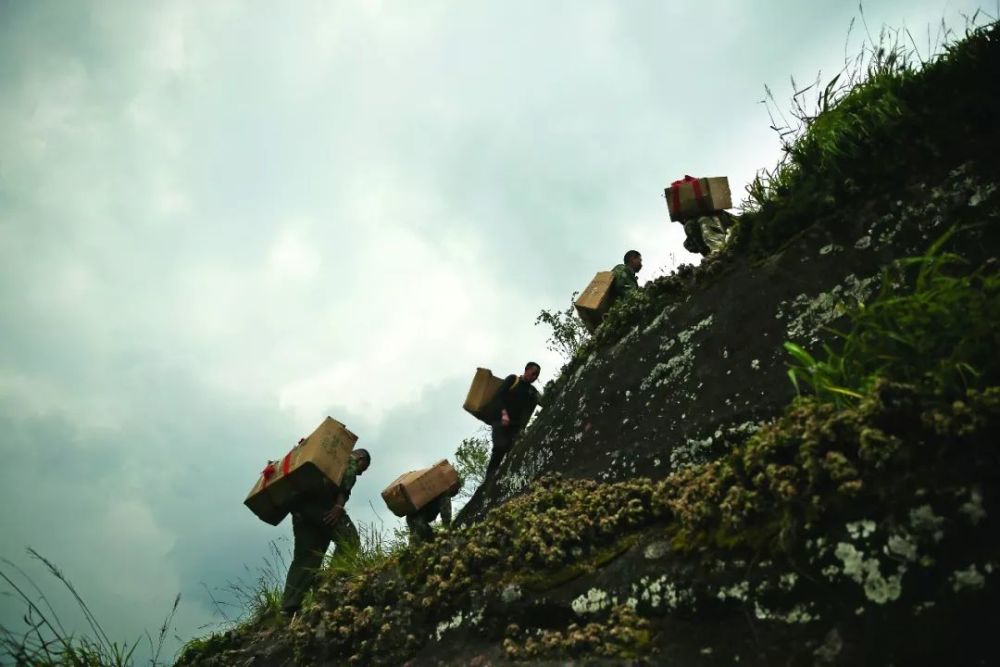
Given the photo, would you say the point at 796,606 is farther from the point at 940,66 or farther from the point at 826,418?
the point at 940,66

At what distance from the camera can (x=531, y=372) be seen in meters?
9.08

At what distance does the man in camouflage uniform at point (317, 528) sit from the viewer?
6734mm

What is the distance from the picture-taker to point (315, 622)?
14.9 feet

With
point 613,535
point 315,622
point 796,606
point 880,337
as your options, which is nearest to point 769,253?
point 880,337

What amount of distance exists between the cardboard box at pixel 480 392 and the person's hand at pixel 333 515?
265 centimetres

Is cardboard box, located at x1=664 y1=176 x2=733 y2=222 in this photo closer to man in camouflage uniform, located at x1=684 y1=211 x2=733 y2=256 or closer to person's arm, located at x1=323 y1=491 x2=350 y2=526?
man in camouflage uniform, located at x1=684 y1=211 x2=733 y2=256

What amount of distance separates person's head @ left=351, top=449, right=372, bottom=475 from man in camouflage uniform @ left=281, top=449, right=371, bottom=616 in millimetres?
449

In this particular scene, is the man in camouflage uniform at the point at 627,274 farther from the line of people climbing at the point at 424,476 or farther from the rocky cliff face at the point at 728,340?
the rocky cliff face at the point at 728,340

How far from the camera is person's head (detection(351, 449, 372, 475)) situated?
7.95 m

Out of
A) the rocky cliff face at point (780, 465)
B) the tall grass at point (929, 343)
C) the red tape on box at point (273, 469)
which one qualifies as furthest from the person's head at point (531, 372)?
the tall grass at point (929, 343)

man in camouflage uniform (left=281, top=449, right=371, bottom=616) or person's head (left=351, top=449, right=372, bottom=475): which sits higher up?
person's head (left=351, top=449, right=372, bottom=475)

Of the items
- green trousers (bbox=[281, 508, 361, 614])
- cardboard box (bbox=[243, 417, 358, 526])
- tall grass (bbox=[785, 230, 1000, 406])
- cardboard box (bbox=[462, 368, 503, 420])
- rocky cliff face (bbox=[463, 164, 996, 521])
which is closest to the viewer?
tall grass (bbox=[785, 230, 1000, 406])

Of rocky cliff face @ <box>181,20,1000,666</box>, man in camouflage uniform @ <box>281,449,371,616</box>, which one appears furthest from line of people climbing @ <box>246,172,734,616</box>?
rocky cliff face @ <box>181,20,1000,666</box>

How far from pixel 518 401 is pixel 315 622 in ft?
16.5
